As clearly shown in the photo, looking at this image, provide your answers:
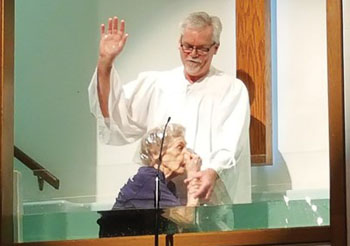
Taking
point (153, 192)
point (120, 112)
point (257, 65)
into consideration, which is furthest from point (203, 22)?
point (153, 192)

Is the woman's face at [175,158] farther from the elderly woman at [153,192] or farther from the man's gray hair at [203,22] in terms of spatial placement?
the man's gray hair at [203,22]

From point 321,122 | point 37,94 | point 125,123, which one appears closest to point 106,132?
point 125,123

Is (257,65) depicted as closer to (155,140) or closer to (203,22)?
(203,22)

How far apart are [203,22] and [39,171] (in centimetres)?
42

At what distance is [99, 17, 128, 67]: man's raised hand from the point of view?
114 centimetres

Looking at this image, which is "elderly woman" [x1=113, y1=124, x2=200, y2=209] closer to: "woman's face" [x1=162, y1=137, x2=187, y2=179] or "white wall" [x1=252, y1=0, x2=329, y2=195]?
"woman's face" [x1=162, y1=137, x2=187, y2=179]

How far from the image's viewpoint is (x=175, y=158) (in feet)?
3.56

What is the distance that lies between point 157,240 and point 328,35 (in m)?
0.45

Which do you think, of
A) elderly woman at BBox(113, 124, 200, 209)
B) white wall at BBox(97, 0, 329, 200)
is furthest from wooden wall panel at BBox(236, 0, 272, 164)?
elderly woman at BBox(113, 124, 200, 209)

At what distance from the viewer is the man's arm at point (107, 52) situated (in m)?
1.13

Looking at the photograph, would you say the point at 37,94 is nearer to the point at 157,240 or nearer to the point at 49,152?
the point at 49,152

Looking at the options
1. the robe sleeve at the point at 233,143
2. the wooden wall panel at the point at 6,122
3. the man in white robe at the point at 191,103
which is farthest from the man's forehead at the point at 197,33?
the wooden wall panel at the point at 6,122

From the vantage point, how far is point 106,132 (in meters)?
1.14

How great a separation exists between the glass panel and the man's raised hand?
1 cm
